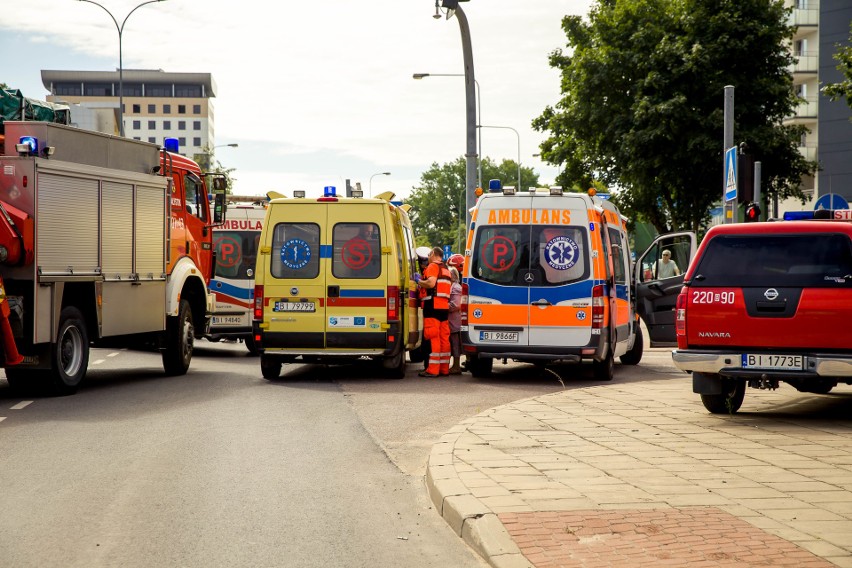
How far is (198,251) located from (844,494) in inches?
508

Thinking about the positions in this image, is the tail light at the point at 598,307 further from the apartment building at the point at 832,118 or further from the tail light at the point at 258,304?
the apartment building at the point at 832,118

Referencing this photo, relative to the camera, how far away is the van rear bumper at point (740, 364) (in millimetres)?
10266

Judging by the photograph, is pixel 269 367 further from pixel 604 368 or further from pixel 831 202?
pixel 831 202

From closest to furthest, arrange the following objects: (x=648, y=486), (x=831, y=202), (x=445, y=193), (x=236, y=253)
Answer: (x=648, y=486), (x=831, y=202), (x=236, y=253), (x=445, y=193)

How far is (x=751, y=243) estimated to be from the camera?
10977mm

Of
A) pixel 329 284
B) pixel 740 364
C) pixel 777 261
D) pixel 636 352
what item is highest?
pixel 777 261

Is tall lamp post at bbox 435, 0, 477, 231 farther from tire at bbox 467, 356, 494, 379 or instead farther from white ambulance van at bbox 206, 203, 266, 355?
tire at bbox 467, 356, 494, 379

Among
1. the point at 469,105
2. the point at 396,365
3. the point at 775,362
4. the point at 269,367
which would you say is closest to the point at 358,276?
the point at 396,365

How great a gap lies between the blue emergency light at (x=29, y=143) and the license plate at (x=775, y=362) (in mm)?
8090

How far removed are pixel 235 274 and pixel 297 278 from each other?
18.7 ft

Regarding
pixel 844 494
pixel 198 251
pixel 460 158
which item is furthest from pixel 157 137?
pixel 844 494

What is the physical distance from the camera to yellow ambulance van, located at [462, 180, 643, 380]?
1573 centimetres

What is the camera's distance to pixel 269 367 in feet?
53.4

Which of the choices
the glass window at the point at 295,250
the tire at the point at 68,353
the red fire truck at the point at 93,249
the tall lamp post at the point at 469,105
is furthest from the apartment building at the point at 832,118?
the tire at the point at 68,353
